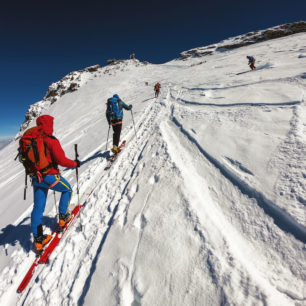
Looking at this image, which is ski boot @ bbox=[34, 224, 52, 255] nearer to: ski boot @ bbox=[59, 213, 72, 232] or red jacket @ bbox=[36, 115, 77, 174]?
ski boot @ bbox=[59, 213, 72, 232]

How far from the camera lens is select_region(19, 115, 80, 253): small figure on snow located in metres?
2.49

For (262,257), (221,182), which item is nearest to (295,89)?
(221,182)

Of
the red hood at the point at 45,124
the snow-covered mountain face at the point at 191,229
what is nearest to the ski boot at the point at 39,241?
the snow-covered mountain face at the point at 191,229

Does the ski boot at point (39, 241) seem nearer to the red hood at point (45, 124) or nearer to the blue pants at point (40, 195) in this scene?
the blue pants at point (40, 195)

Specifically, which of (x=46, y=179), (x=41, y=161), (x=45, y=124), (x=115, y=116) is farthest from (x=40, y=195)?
(x=115, y=116)

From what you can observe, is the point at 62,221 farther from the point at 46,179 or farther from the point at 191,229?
the point at 191,229

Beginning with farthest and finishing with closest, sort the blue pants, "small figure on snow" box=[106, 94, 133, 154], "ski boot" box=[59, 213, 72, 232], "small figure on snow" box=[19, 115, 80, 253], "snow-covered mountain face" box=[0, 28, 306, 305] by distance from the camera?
"small figure on snow" box=[106, 94, 133, 154]
"ski boot" box=[59, 213, 72, 232]
the blue pants
"small figure on snow" box=[19, 115, 80, 253]
"snow-covered mountain face" box=[0, 28, 306, 305]

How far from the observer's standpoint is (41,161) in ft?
8.36

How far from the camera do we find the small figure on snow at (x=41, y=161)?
8.15 feet

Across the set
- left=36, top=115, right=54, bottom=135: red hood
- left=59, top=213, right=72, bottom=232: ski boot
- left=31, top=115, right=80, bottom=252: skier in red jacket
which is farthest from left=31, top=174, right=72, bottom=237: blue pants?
left=36, top=115, right=54, bottom=135: red hood

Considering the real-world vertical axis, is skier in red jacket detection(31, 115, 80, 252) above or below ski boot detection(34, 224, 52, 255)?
above

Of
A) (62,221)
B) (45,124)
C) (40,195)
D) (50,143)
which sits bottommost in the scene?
(62,221)

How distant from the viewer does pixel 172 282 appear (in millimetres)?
1788

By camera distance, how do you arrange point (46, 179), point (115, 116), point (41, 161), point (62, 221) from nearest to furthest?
1. point (41, 161)
2. point (46, 179)
3. point (62, 221)
4. point (115, 116)
